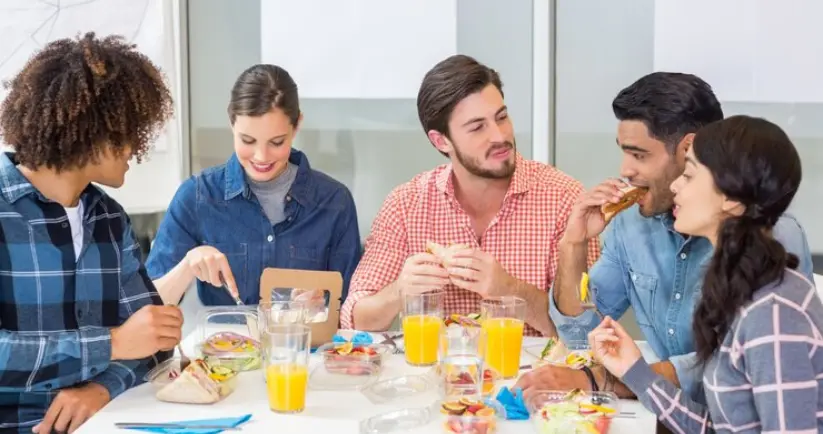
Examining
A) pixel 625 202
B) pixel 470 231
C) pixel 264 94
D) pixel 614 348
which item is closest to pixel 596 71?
pixel 470 231

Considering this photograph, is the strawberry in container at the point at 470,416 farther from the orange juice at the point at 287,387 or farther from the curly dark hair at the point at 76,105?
the curly dark hair at the point at 76,105

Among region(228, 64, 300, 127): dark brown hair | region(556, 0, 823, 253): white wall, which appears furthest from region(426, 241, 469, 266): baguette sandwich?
region(556, 0, 823, 253): white wall

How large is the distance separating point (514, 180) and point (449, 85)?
1.09ft

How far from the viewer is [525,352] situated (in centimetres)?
199

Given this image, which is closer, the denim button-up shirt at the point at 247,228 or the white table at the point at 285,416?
the white table at the point at 285,416

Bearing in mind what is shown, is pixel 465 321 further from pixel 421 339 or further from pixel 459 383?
pixel 459 383

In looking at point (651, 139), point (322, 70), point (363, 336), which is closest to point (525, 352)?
point (363, 336)

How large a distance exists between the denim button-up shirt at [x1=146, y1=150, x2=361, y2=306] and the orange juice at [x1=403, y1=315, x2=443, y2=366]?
82 cm

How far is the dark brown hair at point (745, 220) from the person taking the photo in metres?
1.46

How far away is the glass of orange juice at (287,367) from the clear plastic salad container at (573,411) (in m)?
0.41

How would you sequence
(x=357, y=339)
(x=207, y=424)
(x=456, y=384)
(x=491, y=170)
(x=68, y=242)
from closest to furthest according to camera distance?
1. (x=207, y=424)
2. (x=456, y=384)
3. (x=68, y=242)
4. (x=357, y=339)
5. (x=491, y=170)

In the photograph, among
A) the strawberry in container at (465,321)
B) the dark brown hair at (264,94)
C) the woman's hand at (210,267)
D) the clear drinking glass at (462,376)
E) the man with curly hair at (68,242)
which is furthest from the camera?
the dark brown hair at (264,94)

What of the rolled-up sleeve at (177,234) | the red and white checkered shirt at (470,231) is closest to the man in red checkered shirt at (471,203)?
the red and white checkered shirt at (470,231)

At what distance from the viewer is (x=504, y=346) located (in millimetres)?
1798
